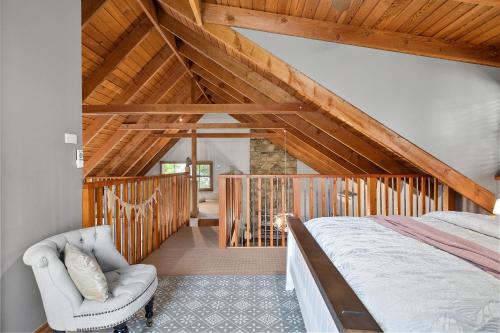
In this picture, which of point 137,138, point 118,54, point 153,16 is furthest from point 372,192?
point 137,138

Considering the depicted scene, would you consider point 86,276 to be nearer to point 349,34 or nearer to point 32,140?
point 32,140

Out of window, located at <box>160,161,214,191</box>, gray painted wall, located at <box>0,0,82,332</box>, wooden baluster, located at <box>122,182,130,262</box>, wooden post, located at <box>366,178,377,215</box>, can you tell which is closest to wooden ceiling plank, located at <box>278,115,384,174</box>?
wooden post, located at <box>366,178,377,215</box>

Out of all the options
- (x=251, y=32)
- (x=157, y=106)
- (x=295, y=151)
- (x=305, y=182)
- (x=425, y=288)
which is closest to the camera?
(x=425, y=288)

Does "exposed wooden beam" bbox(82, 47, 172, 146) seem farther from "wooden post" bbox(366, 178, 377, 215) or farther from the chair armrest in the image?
"wooden post" bbox(366, 178, 377, 215)

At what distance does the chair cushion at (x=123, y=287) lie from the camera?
1.59 meters

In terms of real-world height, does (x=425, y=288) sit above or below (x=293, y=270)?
above

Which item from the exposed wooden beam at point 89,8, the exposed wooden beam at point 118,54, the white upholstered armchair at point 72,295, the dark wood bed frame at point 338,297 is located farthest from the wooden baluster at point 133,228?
the dark wood bed frame at point 338,297

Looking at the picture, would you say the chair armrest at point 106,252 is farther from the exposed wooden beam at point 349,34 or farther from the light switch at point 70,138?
the exposed wooden beam at point 349,34

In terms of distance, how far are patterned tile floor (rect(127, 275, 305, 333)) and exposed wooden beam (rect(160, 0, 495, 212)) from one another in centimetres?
183

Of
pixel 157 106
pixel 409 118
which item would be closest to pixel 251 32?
pixel 409 118

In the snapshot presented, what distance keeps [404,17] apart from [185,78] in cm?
502

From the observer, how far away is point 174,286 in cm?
266

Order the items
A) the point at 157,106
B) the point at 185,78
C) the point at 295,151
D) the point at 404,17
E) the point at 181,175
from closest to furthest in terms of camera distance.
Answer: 1. the point at 404,17
2. the point at 157,106
3. the point at 181,175
4. the point at 185,78
5. the point at 295,151

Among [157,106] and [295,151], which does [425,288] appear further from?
[295,151]
